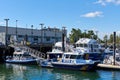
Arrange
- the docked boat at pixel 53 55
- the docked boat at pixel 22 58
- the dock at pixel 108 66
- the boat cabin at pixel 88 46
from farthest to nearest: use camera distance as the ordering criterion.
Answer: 1. the boat cabin at pixel 88 46
2. the docked boat at pixel 22 58
3. the docked boat at pixel 53 55
4. the dock at pixel 108 66

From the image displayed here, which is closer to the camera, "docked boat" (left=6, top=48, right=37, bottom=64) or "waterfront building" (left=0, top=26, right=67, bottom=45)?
"docked boat" (left=6, top=48, right=37, bottom=64)

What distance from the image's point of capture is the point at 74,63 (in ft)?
184

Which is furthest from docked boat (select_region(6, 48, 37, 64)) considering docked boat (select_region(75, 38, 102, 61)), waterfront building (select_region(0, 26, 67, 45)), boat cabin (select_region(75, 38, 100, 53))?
waterfront building (select_region(0, 26, 67, 45))

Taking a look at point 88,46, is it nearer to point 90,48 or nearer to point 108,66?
point 90,48

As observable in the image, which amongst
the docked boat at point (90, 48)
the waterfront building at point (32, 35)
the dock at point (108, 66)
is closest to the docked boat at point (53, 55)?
the docked boat at point (90, 48)

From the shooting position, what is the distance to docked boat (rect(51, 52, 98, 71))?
179ft

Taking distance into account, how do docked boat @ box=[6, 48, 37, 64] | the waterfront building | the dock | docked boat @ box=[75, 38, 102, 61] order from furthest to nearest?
the waterfront building, docked boat @ box=[75, 38, 102, 61], docked boat @ box=[6, 48, 37, 64], the dock

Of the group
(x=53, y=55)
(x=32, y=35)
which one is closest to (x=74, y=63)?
(x=53, y=55)

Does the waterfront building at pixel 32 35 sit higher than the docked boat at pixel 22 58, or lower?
higher

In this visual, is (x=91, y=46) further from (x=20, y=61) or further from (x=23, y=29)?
(x=23, y=29)

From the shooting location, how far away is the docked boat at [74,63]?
5444 cm

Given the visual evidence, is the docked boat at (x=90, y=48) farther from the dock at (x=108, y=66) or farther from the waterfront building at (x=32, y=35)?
the waterfront building at (x=32, y=35)

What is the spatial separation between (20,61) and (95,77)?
25.0 meters

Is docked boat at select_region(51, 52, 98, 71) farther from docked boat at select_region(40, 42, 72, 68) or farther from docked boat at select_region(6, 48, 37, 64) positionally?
docked boat at select_region(6, 48, 37, 64)
